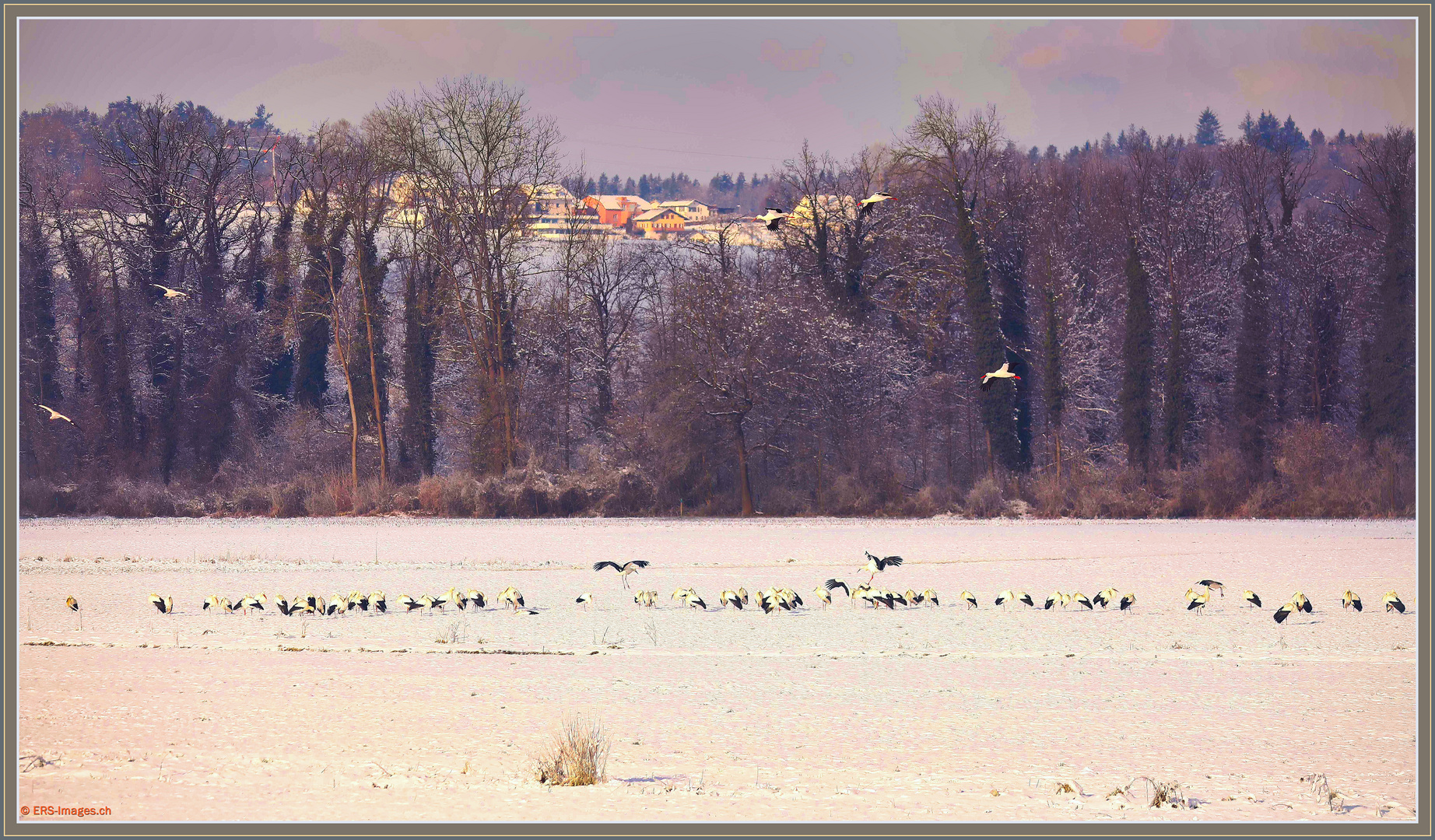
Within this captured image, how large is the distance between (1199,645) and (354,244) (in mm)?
36187

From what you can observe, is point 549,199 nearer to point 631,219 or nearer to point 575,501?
point 575,501

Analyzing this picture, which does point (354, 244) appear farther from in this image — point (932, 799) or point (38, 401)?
point (932, 799)

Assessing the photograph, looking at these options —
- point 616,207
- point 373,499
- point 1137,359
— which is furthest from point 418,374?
point 1137,359

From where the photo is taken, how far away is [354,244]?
148 feet

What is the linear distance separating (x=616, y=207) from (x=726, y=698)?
53.1 meters

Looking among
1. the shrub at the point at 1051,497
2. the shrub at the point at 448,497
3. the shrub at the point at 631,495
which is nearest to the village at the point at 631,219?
the shrub at the point at 448,497

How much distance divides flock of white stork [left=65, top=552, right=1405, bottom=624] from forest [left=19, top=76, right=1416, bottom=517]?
1999 centimetres

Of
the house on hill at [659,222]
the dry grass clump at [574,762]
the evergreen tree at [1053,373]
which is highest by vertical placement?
the house on hill at [659,222]

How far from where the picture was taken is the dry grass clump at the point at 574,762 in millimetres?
9570

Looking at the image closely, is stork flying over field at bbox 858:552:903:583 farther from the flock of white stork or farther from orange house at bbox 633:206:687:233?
orange house at bbox 633:206:687:233

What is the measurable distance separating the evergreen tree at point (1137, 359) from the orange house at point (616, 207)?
20629 mm

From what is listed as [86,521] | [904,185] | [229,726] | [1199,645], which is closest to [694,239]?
[904,185]

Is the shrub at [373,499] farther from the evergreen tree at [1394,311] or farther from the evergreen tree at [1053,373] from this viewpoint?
the evergreen tree at [1394,311]

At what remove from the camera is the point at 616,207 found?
6369 cm
